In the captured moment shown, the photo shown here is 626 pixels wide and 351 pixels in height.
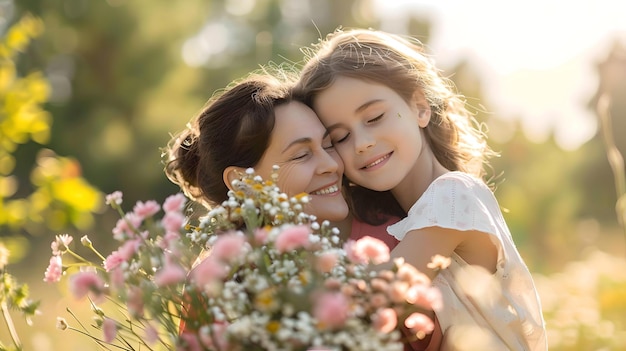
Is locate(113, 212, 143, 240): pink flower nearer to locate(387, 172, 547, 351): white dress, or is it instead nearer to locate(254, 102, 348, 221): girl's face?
locate(387, 172, 547, 351): white dress

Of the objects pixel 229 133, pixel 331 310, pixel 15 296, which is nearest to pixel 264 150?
pixel 229 133

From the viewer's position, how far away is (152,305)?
163 cm

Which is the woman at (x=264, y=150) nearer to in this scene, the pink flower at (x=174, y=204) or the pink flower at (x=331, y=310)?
the pink flower at (x=174, y=204)

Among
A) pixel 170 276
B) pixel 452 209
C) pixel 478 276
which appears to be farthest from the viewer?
pixel 452 209

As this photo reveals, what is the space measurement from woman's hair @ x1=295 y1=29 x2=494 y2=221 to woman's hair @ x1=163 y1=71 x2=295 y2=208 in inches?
6.5

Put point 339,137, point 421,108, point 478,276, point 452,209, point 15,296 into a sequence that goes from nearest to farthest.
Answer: point 15,296, point 478,276, point 452,209, point 339,137, point 421,108

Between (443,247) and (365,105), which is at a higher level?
(365,105)

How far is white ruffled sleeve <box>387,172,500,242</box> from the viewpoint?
8.36 ft

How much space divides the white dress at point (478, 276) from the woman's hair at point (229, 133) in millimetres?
690

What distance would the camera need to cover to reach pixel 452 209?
8.46 ft

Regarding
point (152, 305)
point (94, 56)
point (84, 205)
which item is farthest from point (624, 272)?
point (94, 56)

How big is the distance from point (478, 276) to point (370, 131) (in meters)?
0.77

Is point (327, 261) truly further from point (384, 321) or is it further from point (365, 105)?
point (365, 105)

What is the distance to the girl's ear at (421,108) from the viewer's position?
3.27 m
